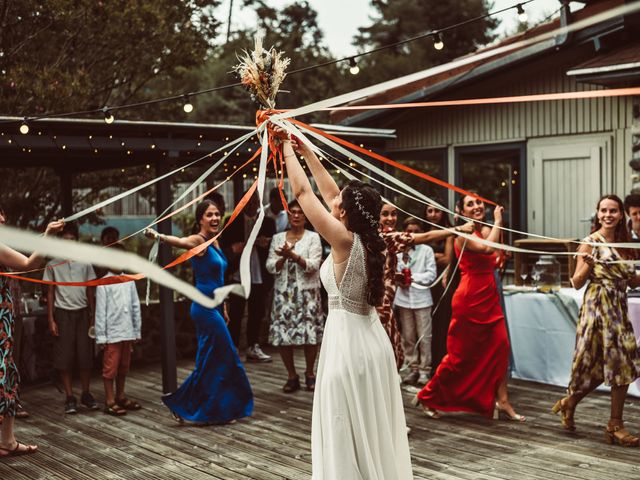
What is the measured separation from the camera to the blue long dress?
6.75 m

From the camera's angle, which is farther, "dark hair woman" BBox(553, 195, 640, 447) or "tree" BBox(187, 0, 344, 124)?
"tree" BBox(187, 0, 344, 124)

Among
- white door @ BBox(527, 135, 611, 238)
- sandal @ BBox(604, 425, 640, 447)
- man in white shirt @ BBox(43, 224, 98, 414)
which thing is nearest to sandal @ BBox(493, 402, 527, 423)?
sandal @ BBox(604, 425, 640, 447)

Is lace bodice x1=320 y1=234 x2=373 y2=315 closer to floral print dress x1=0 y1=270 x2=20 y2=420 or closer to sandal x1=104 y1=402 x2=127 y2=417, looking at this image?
floral print dress x1=0 y1=270 x2=20 y2=420

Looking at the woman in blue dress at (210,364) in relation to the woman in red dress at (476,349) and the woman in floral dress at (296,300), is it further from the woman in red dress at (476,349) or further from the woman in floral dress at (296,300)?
the woman in red dress at (476,349)

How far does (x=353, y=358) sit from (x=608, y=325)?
109 inches

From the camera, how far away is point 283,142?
4129 millimetres

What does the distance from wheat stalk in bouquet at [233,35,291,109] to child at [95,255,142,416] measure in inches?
150

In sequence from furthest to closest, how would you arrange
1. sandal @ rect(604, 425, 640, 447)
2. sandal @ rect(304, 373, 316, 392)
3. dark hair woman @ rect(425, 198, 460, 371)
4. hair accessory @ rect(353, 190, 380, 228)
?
1. sandal @ rect(304, 373, 316, 392)
2. dark hair woman @ rect(425, 198, 460, 371)
3. sandal @ rect(604, 425, 640, 447)
4. hair accessory @ rect(353, 190, 380, 228)

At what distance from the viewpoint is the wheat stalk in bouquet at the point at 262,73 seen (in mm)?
4023

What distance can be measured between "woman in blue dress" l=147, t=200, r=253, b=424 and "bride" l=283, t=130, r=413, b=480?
2.76 metres

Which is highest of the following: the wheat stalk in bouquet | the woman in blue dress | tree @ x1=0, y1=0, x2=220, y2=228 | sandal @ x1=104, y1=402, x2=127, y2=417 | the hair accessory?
tree @ x1=0, y1=0, x2=220, y2=228

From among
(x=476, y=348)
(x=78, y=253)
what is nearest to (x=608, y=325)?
(x=476, y=348)

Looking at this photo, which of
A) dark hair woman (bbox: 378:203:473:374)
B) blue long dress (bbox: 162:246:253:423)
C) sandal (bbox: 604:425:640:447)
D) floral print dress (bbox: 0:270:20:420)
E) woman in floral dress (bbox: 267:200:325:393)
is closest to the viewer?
floral print dress (bbox: 0:270:20:420)

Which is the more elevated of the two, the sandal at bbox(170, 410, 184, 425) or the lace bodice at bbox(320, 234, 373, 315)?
the lace bodice at bbox(320, 234, 373, 315)
